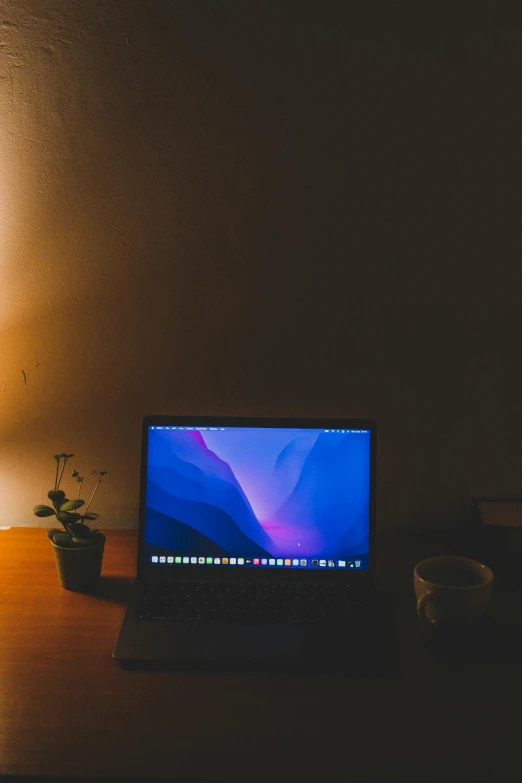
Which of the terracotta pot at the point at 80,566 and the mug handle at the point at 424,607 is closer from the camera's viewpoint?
the mug handle at the point at 424,607

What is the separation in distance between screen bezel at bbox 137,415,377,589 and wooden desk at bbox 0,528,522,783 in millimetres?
125

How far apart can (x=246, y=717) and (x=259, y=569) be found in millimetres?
313

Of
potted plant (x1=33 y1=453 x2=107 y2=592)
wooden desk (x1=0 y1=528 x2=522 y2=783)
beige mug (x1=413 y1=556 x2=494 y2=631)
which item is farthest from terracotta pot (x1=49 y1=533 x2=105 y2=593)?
beige mug (x1=413 y1=556 x2=494 y2=631)

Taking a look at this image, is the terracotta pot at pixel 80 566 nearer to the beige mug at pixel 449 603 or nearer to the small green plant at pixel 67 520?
the small green plant at pixel 67 520

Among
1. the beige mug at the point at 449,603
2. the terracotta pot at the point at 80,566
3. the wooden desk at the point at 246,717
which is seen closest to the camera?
the wooden desk at the point at 246,717

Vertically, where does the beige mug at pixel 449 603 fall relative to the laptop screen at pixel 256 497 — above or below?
below

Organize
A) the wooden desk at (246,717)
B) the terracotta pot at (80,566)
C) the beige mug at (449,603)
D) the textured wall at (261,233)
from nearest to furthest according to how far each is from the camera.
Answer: the wooden desk at (246,717)
the beige mug at (449,603)
the terracotta pot at (80,566)
the textured wall at (261,233)

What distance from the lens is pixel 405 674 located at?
88 cm

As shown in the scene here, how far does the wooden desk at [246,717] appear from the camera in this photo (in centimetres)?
72

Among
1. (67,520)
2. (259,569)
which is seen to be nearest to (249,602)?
(259,569)

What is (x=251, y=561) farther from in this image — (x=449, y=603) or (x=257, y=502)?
(x=449, y=603)

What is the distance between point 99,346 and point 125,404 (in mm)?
126

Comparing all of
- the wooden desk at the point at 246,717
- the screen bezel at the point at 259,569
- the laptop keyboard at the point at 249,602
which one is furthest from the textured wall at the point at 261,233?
the wooden desk at the point at 246,717

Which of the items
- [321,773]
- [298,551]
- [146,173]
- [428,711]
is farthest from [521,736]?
[146,173]
